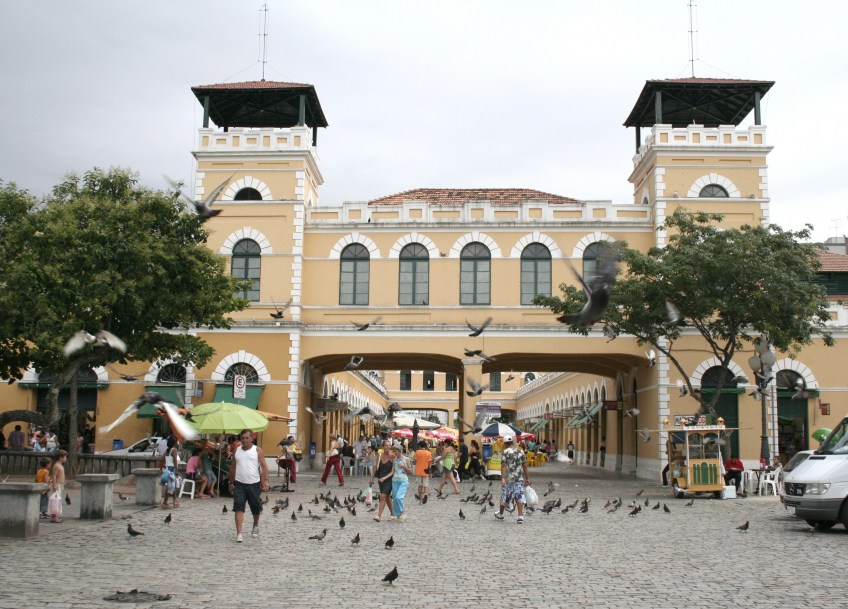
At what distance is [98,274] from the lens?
2331 centimetres

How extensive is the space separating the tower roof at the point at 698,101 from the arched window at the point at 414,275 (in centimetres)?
1000

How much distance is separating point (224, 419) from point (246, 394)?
12.6 metres

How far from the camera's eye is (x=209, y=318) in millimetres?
26250

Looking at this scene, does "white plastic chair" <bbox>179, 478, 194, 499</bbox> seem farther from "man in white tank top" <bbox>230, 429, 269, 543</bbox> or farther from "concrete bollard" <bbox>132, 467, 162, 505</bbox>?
"man in white tank top" <bbox>230, 429, 269, 543</bbox>

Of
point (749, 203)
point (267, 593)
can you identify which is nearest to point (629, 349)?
point (749, 203)

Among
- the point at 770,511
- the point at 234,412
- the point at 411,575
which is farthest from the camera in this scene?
the point at 234,412

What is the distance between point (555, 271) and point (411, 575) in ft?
79.7

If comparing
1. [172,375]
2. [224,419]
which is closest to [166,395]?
[172,375]

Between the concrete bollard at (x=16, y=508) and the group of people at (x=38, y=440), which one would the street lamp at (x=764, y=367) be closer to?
the concrete bollard at (x=16, y=508)

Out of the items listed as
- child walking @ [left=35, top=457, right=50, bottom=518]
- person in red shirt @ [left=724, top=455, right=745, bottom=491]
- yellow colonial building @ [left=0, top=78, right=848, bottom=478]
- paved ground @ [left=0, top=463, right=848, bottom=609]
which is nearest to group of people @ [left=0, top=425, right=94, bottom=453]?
yellow colonial building @ [left=0, top=78, right=848, bottom=478]

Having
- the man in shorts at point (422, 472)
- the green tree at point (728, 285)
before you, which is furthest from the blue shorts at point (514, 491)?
the green tree at point (728, 285)

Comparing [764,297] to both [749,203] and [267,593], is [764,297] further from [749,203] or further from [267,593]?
[267,593]

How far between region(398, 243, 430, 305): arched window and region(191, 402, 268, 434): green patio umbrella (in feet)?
42.9

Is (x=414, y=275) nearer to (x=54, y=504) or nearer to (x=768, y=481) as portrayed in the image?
(x=768, y=481)
